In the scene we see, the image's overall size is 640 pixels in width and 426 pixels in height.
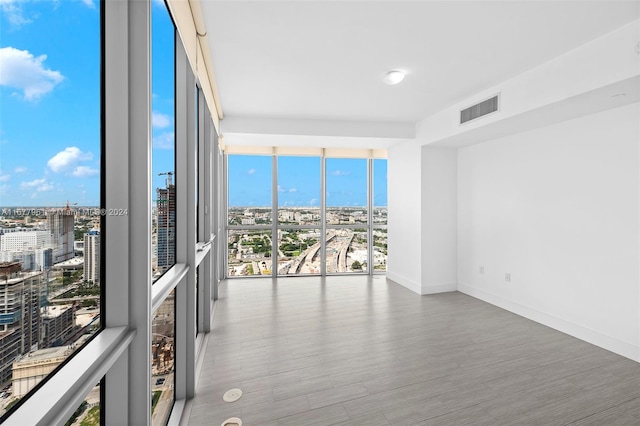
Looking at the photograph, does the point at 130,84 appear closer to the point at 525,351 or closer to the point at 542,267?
the point at 525,351

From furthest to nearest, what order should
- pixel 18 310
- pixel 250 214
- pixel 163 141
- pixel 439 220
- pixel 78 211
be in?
pixel 250 214 < pixel 439 220 < pixel 163 141 < pixel 78 211 < pixel 18 310

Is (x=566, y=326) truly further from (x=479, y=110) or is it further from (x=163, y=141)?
(x=163, y=141)

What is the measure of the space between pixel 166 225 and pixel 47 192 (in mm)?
1194

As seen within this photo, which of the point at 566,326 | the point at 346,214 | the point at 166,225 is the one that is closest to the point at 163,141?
the point at 166,225

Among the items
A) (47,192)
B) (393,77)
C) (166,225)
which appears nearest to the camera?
(47,192)

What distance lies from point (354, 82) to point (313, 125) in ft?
5.03

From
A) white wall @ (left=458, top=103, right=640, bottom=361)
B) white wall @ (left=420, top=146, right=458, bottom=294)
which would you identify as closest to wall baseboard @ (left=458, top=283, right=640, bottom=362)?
white wall @ (left=458, top=103, right=640, bottom=361)

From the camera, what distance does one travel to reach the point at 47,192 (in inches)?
33.1

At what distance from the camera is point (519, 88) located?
333 centimetres

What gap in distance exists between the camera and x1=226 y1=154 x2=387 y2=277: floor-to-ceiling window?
636cm

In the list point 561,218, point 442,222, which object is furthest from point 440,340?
point 442,222

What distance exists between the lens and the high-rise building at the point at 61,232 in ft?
2.78

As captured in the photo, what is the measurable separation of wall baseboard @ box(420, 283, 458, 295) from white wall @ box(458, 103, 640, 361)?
1.25 feet

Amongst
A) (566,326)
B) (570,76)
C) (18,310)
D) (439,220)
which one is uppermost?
(570,76)
